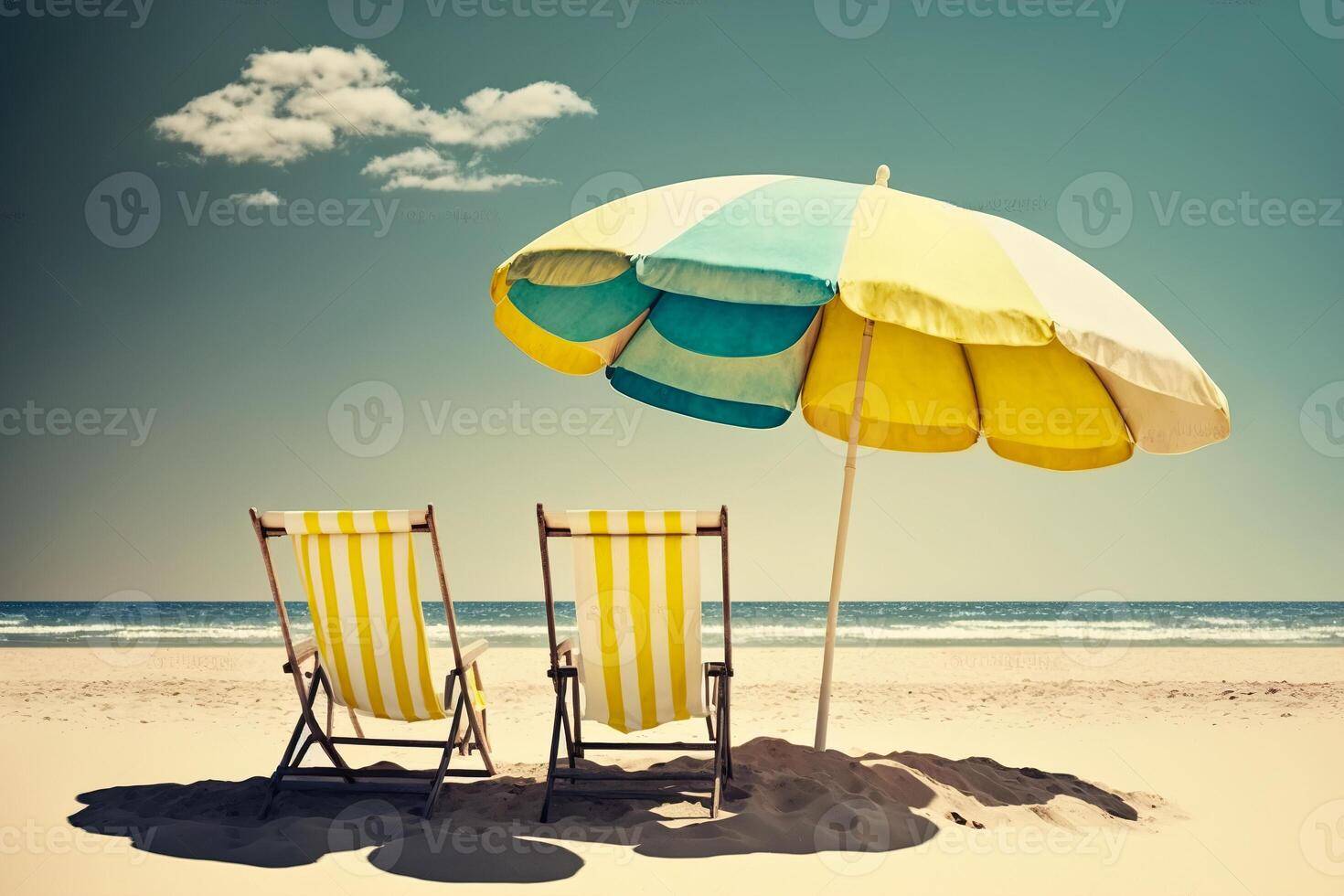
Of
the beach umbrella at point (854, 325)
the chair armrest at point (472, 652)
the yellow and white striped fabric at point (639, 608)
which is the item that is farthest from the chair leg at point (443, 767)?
the beach umbrella at point (854, 325)

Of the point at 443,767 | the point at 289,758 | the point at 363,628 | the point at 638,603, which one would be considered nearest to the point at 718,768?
the point at 638,603

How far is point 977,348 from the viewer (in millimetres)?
4484

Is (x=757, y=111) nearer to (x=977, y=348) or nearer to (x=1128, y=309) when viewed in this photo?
(x=977, y=348)

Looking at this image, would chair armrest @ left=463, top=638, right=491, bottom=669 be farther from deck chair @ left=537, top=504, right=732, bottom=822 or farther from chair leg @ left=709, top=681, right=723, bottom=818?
chair leg @ left=709, top=681, right=723, bottom=818

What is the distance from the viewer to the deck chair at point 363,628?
3.25 m

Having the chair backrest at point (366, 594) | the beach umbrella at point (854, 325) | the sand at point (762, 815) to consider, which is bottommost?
the sand at point (762, 815)

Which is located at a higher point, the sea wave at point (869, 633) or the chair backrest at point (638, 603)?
the chair backrest at point (638, 603)

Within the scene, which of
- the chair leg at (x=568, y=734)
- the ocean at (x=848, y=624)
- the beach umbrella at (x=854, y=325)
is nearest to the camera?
the beach umbrella at (x=854, y=325)

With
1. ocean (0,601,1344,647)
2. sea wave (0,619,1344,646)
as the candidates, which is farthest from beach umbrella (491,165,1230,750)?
sea wave (0,619,1344,646)

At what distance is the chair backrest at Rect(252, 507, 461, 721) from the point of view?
324cm

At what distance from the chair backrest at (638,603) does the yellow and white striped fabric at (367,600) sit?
531 mm

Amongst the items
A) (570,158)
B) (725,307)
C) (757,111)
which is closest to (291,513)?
(725,307)

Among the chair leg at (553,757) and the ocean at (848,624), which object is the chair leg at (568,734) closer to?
the chair leg at (553,757)

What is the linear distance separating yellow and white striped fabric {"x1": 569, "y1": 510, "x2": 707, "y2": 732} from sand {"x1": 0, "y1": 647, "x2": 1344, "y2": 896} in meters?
0.43
